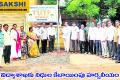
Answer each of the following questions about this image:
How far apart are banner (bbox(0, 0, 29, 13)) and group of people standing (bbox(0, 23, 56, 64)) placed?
124 centimetres

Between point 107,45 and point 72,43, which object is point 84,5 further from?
point 107,45

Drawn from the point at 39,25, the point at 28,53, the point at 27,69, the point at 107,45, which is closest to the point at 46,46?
the point at 39,25

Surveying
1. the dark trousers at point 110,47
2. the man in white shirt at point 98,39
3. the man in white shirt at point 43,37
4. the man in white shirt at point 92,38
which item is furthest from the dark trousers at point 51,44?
the dark trousers at point 110,47

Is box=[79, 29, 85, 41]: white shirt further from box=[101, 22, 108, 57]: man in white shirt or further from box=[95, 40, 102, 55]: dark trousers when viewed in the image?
box=[101, 22, 108, 57]: man in white shirt

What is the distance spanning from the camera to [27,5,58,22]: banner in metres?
23.8

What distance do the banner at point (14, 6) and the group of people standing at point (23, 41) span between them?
48.6 inches

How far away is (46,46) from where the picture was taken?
23750 millimetres

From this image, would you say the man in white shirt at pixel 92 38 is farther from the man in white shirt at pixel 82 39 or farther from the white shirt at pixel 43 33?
the white shirt at pixel 43 33

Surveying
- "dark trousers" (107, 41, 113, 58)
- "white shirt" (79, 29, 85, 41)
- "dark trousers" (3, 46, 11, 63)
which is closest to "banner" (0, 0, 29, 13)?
"dark trousers" (3, 46, 11, 63)

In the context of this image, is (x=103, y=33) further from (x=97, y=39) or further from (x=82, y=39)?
(x=82, y=39)

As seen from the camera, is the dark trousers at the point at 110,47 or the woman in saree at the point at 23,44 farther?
the woman in saree at the point at 23,44

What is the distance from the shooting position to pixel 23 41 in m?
20.3

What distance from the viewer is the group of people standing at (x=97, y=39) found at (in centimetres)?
1912

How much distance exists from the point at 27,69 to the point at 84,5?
13145mm
